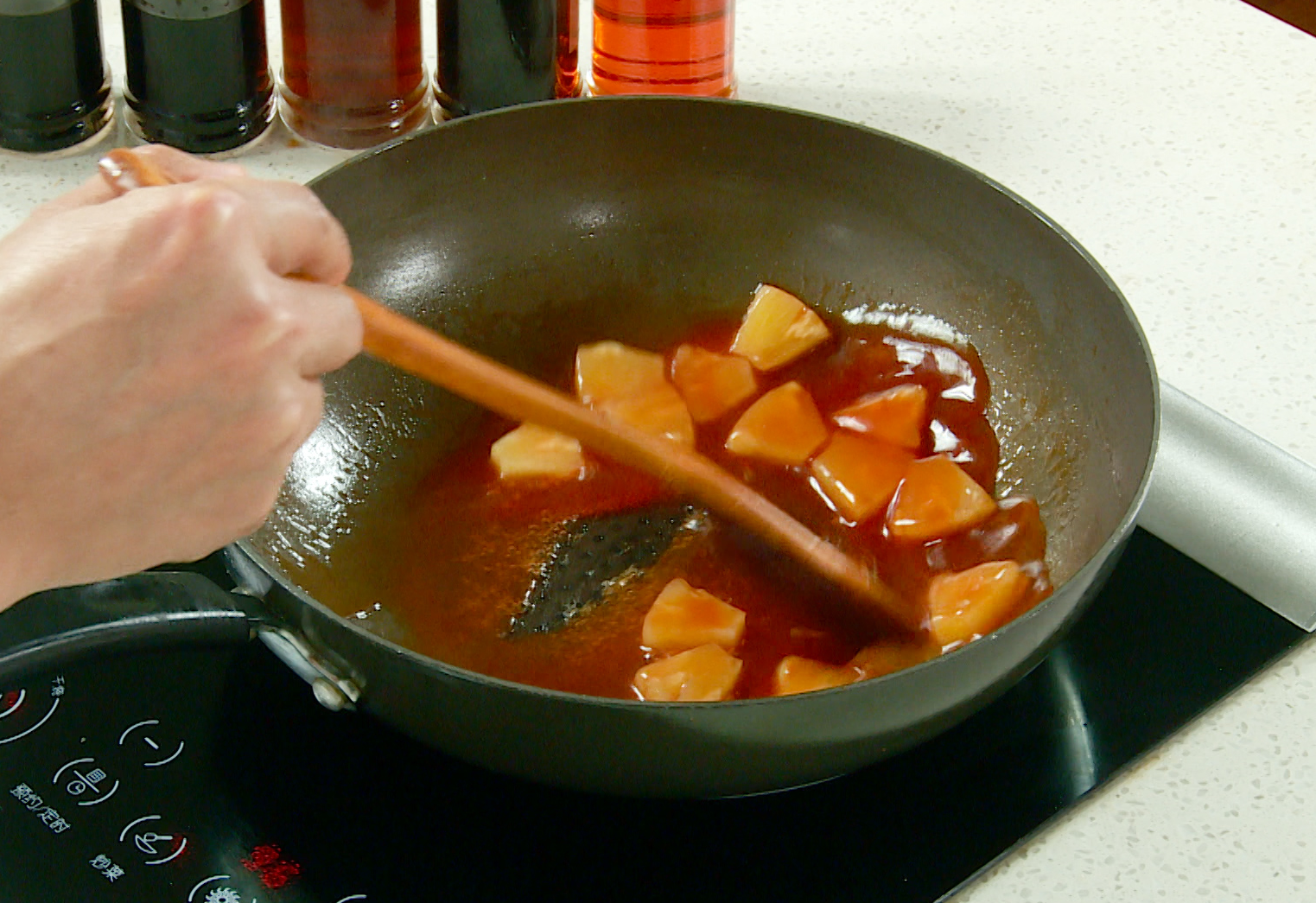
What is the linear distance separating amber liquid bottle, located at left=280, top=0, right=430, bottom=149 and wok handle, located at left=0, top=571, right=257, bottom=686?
0.51 m

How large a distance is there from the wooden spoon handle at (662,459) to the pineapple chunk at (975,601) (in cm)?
2

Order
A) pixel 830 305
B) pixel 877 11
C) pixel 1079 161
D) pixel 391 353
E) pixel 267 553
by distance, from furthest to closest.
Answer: pixel 877 11, pixel 1079 161, pixel 830 305, pixel 267 553, pixel 391 353

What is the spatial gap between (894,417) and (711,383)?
0.12 meters

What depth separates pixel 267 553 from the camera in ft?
2.50

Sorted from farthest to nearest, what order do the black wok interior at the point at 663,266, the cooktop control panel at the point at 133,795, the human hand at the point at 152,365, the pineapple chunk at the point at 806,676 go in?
1. the black wok interior at the point at 663,266
2. the pineapple chunk at the point at 806,676
3. the cooktop control panel at the point at 133,795
4. the human hand at the point at 152,365

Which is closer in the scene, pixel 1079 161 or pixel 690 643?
pixel 690 643

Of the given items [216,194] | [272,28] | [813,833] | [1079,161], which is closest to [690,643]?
[813,833]

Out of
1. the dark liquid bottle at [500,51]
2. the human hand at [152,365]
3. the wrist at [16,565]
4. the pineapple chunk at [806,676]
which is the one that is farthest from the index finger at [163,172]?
the dark liquid bottle at [500,51]

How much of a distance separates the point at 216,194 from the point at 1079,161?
0.77m

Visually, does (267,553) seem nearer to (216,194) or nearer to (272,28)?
(216,194)

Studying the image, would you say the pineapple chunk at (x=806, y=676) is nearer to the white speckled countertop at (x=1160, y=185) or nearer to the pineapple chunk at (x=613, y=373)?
the white speckled countertop at (x=1160, y=185)

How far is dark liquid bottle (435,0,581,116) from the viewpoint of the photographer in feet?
3.28

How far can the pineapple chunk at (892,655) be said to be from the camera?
0.73 metres

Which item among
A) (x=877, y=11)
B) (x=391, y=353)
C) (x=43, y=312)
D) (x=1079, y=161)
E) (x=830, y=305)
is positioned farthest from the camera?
(x=877, y=11)
